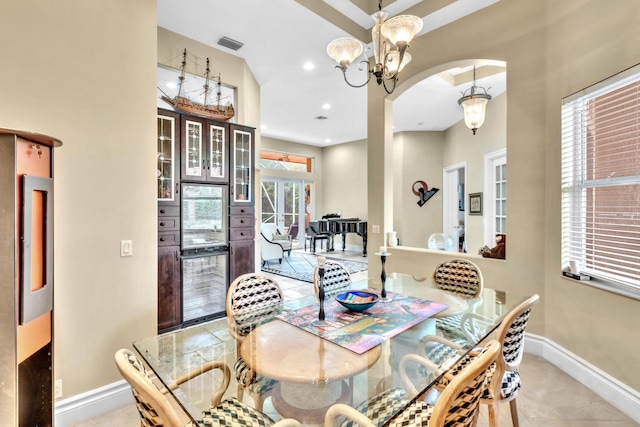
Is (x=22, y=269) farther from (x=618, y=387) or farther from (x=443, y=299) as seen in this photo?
(x=618, y=387)

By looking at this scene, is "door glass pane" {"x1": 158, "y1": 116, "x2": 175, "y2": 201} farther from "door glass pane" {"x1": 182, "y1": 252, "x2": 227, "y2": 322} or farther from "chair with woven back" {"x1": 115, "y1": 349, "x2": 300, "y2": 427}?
"chair with woven back" {"x1": 115, "y1": 349, "x2": 300, "y2": 427}

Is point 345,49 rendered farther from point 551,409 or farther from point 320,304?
point 551,409

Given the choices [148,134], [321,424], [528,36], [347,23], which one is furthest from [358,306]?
[347,23]

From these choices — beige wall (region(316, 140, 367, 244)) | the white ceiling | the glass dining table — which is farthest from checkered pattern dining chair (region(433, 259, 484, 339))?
beige wall (region(316, 140, 367, 244))

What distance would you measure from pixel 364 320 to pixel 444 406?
2.90ft

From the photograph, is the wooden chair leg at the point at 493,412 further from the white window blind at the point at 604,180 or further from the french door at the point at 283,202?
the french door at the point at 283,202

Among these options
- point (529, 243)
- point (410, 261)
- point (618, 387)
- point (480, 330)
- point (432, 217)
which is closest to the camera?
point (480, 330)

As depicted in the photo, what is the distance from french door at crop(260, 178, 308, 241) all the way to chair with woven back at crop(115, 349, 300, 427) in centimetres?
775

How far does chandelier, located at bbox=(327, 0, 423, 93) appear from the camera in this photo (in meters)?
2.04

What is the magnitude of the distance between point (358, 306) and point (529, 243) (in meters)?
2.09

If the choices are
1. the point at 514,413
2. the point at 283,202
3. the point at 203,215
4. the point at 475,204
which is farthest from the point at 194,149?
the point at 283,202

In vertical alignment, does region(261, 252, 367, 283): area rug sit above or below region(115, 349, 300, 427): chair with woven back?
below

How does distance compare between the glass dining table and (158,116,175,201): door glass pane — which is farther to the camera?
(158,116,175,201): door glass pane

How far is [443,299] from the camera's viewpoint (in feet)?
7.57
